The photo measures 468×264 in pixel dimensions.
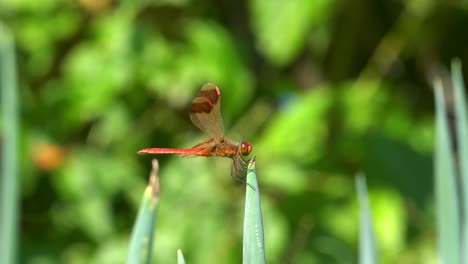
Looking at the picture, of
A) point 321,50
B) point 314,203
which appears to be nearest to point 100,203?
point 314,203

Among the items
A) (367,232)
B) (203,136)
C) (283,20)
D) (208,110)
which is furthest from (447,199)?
(203,136)

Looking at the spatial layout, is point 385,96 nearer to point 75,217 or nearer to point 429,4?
point 429,4

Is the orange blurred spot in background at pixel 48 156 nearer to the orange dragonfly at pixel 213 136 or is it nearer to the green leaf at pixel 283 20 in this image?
the green leaf at pixel 283 20

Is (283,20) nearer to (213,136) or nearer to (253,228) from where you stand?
(213,136)

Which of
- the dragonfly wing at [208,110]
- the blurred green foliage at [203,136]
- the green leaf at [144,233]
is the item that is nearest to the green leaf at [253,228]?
the green leaf at [144,233]

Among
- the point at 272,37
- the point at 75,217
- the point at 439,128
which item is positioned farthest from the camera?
the point at 75,217

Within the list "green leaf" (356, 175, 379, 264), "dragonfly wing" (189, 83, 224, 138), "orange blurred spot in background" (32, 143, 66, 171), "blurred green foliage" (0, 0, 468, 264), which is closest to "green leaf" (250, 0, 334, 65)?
"blurred green foliage" (0, 0, 468, 264)

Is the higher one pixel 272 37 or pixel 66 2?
pixel 66 2

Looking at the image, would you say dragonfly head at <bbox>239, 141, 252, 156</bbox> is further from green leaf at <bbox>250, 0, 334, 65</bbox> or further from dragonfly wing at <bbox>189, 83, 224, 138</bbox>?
green leaf at <bbox>250, 0, 334, 65</bbox>
